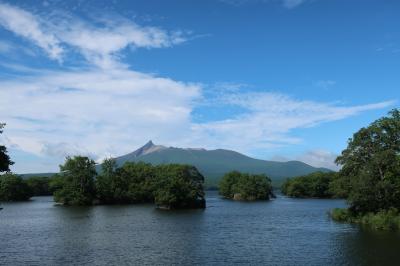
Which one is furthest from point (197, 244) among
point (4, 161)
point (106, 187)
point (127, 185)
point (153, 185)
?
point (127, 185)

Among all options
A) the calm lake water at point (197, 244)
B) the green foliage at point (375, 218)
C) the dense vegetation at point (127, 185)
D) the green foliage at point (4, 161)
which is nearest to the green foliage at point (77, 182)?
the dense vegetation at point (127, 185)

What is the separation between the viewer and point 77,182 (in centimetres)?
16975

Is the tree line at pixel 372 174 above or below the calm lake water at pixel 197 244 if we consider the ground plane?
above

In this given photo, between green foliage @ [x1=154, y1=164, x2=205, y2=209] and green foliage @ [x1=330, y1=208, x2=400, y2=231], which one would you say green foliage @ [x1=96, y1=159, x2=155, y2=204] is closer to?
green foliage @ [x1=154, y1=164, x2=205, y2=209]

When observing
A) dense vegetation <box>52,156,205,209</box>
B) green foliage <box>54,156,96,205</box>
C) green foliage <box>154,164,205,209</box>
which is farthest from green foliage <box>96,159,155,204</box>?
green foliage <box>154,164,205,209</box>

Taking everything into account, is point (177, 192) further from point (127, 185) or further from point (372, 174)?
point (372, 174)

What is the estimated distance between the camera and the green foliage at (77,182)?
167750 mm

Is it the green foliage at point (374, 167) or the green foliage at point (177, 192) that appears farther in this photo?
the green foliage at point (177, 192)

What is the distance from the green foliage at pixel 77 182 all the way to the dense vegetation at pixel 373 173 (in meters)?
103

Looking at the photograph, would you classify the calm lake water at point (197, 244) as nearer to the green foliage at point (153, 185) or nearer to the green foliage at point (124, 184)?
the green foliage at point (153, 185)

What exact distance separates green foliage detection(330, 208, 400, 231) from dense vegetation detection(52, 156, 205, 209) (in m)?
58.0

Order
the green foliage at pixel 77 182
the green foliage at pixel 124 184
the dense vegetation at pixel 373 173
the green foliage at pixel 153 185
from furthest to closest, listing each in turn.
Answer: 1. the green foliage at pixel 124 184
2. the green foliage at pixel 77 182
3. the green foliage at pixel 153 185
4. the dense vegetation at pixel 373 173

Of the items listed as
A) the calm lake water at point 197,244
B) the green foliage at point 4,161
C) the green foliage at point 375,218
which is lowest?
the calm lake water at point 197,244

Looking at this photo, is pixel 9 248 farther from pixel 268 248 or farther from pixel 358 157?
pixel 358 157
